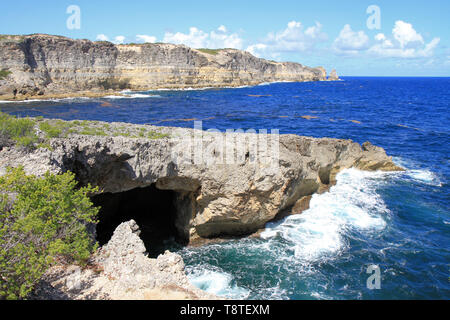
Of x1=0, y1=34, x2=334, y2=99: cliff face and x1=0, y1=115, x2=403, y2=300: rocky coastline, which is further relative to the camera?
x1=0, y1=34, x2=334, y2=99: cliff face

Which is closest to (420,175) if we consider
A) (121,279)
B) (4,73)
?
(121,279)

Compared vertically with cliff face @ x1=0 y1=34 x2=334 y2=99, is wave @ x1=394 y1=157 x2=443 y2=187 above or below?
below

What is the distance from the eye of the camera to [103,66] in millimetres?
98812

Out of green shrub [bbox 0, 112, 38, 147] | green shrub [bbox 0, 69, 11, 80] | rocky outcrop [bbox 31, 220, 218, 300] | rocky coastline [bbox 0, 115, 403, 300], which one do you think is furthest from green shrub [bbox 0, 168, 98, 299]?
green shrub [bbox 0, 69, 11, 80]

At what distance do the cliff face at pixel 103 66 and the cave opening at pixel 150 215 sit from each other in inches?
2802

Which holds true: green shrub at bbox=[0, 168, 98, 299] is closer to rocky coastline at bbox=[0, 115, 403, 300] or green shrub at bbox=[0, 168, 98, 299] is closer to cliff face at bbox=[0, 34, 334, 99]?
rocky coastline at bbox=[0, 115, 403, 300]

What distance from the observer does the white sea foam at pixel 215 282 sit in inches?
563

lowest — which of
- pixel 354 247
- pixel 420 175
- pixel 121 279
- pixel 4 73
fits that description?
pixel 354 247

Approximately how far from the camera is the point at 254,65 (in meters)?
156

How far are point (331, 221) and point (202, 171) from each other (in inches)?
392

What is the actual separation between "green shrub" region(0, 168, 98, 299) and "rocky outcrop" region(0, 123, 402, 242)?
140 inches

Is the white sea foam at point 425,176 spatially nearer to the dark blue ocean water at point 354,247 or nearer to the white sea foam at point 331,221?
the dark blue ocean water at point 354,247

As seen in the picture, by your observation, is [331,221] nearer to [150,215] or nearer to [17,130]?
[150,215]

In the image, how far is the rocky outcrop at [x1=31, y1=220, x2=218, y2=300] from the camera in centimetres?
959
